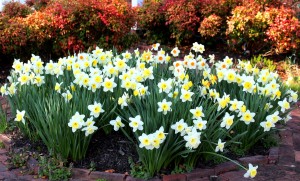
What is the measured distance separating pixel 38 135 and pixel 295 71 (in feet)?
16.4

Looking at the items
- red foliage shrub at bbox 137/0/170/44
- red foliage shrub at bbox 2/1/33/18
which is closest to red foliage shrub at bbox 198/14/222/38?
red foliage shrub at bbox 137/0/170/44

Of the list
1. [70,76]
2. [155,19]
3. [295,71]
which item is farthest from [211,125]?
[155,19]

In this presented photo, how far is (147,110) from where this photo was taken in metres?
3.60

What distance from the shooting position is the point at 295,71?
25.4ft

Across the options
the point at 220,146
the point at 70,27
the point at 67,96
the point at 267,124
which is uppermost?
the point at 70,27

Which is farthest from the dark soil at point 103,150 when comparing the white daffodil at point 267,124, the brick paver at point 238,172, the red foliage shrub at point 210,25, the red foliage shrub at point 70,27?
the red foliage shrub at point 210,25

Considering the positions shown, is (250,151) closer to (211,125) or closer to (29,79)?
(211,125)

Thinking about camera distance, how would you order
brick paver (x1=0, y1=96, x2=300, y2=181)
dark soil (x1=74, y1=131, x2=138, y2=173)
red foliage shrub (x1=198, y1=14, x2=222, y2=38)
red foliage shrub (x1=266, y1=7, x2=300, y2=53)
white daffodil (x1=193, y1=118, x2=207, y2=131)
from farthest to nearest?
red foliage shrub (x1=198, y1=14, x2=222, y2=38)
red foliage shrub (x1=266, y1=7, x2=300, y2=53)
dark soil (x1=74, y1=131, x2=138, y2=173)
brick paver (x1=0, y1=96, x2=300, y2=181)
white daffodil (x1=193, y1=118, x2=207, y2=131)

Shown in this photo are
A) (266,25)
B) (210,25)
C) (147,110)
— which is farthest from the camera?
(210,25)

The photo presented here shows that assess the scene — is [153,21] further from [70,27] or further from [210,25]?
[70,27]

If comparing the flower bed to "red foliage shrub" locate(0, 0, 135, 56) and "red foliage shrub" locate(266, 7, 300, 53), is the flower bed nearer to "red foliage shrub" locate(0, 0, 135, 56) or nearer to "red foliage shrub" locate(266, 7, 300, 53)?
"red foliage shrub" locate(0, 0, 135, 56)

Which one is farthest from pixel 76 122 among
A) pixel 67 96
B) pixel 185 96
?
pixel 185 96

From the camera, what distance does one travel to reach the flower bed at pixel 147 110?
3494 mm

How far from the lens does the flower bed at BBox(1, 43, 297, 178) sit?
3.49m
